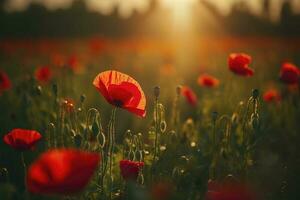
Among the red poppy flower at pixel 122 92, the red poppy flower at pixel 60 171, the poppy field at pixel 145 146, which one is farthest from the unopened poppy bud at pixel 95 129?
the red poppy flower at pixel 60 171

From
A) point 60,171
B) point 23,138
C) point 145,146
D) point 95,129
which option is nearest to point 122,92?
point 95,129

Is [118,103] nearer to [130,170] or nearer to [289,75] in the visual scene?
[130,170]

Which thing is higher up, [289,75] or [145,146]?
[289,75]

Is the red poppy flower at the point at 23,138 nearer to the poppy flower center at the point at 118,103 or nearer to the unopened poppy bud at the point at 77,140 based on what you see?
the unopened poppy bud at the point at 77,140

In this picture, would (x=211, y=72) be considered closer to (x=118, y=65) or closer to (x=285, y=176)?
(x=118, y=65)

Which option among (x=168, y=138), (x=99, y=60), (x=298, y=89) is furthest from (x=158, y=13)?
(x=168, y=138)

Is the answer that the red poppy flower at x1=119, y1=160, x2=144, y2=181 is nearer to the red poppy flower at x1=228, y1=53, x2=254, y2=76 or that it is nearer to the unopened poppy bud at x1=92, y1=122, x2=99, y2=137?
the unopened poppy bud at x1=92, y1=122, x2=99, y2=137
